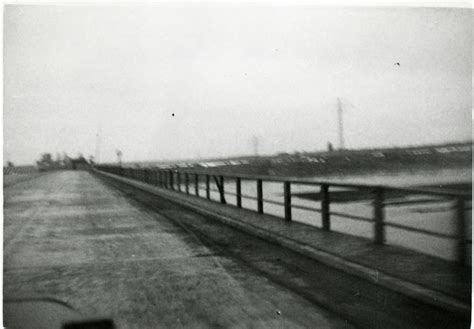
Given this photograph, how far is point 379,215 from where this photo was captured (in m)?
8.11

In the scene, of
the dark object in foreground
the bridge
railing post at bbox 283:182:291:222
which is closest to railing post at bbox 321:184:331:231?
the bridge

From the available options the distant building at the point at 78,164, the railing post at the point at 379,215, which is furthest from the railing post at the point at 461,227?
the distant building at the point at 78,164

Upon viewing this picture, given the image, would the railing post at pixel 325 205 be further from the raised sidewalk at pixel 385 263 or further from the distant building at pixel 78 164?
the distant building at pixel 78 164

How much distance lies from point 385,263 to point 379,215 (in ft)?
4.68

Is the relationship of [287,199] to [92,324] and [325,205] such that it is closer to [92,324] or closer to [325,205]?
[325,205]

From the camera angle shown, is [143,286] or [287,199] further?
[287,199]

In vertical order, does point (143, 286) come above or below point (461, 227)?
below

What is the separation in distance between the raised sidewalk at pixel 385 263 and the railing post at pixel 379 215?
0.58 feet

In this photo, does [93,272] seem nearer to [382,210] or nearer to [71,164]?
[382,210]

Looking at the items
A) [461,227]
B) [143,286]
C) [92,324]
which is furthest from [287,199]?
[92,324]

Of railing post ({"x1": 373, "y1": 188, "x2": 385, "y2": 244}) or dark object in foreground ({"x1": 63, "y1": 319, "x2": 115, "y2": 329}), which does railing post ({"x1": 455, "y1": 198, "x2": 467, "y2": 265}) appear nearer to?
railing post ({"x1": 373, "y1": 188, "x2": 385, "y2": 244})

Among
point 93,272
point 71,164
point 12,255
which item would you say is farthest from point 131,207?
point 71,164

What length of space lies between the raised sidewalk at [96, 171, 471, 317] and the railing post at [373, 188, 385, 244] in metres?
0.18

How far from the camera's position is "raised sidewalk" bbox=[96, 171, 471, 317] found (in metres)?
5.36
